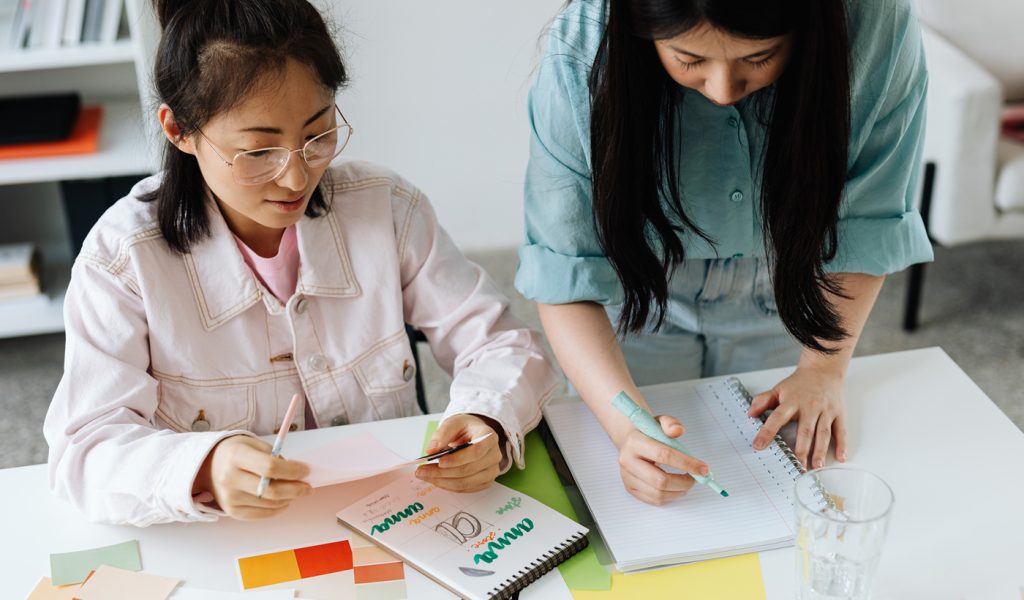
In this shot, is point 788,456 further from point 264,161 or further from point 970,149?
point 970,149

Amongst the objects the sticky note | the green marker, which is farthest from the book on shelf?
the green marker

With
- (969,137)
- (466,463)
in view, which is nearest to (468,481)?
(466,463)

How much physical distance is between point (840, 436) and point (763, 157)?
33 cm

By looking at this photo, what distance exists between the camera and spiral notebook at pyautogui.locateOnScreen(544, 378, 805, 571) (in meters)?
1.04

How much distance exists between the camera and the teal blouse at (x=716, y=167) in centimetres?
115

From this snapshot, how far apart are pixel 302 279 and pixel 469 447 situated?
1.06 ft

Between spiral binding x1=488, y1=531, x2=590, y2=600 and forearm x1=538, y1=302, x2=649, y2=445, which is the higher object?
forearm x1=538, y1=302, x2=649, y2=445

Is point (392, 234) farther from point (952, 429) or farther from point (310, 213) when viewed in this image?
point (952, 429)

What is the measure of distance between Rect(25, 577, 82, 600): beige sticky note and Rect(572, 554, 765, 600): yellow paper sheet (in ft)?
1.60

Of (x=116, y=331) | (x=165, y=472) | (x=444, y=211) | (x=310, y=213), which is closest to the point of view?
(x=165, y=472)

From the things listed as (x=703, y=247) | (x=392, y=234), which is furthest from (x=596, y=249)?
(x=392, y=234)

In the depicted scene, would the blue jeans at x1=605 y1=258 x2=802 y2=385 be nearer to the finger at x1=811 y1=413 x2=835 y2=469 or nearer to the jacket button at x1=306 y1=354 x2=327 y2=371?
the finger at x1=811 y1=413 x2=835 y2=469

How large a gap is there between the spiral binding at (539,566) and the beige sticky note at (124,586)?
0.32 meters

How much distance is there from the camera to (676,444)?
1.09 m
